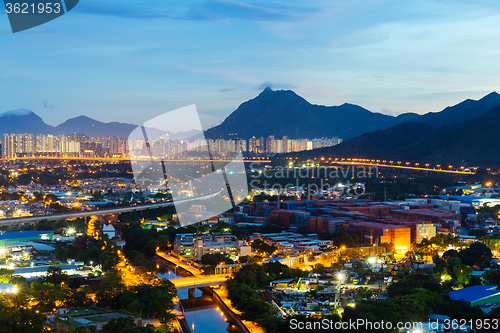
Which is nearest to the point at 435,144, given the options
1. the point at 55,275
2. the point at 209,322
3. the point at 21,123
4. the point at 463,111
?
the point at 463,111

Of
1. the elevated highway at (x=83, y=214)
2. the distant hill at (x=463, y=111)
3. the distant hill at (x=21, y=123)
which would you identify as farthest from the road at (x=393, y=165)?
the distant hill at (x=21, y=123)

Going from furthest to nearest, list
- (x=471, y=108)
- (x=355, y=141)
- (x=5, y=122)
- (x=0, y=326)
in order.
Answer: (x=5, y=122)
(x=471, y=108)
(x=355, y=141)
(x=0, y=326)

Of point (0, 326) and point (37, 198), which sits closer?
point (0, 326)

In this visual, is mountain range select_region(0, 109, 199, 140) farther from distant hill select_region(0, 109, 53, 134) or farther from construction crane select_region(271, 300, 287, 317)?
construction crane select_region(271, 300, 287, 317)

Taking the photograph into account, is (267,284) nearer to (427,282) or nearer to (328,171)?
(427,282)

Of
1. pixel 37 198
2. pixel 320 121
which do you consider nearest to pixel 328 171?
pixel 37 198

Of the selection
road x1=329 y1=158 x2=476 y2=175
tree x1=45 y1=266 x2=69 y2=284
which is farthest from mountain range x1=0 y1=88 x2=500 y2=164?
tree x1=45 y1=266 x2=69 y2=284

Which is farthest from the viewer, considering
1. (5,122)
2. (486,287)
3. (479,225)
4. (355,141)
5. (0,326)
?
(5,122)

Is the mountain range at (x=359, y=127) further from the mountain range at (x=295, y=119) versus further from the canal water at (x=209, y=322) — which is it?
the canal water at (x=209, y=322)
